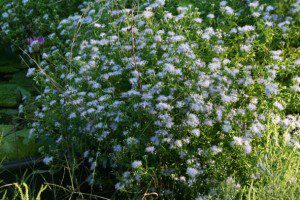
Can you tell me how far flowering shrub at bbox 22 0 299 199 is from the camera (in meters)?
3.14

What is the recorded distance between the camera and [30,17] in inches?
216

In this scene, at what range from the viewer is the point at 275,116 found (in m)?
3.44

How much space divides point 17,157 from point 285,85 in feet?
7.17

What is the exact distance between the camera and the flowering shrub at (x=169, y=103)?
3.14m

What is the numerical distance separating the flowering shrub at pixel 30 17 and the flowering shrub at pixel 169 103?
1174 millimetres

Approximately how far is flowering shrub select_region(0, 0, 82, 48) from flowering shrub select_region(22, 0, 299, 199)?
1.17 metres

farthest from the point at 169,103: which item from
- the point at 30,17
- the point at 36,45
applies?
the point at 30,17

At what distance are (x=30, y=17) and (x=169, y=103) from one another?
278 cm

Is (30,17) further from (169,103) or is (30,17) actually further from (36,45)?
(169,103)

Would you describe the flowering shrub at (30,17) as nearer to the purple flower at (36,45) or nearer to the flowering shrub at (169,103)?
the purple flower at (36,45)

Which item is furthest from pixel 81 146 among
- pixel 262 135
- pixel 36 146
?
pixel 262 135

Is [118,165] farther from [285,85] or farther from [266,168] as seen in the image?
[285,85]

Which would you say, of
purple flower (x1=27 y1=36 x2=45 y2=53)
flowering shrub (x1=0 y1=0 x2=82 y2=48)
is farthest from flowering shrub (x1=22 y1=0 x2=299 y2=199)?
flowering shrub (x1=0 y1=0 x2=82 y2=48)

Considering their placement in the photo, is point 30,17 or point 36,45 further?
point 30,17
